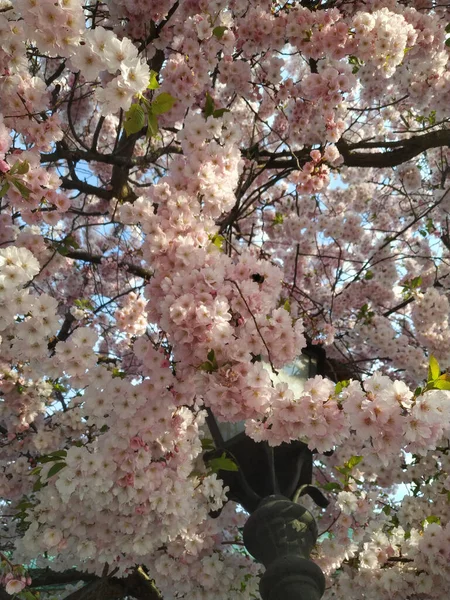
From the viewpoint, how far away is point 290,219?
5.37 meters

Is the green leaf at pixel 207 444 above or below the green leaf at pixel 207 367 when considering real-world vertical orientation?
above

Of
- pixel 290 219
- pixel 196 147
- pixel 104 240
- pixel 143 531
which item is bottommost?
pixel 143 531

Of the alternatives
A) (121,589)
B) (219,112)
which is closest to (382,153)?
(219,112)

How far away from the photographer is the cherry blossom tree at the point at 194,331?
192 cm

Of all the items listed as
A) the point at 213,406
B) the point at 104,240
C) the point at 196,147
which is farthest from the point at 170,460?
the point at 104,240

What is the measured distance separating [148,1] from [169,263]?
1768 millimetres

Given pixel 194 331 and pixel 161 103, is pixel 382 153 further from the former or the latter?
pixel 194 331

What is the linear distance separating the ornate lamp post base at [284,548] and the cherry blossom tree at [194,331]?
1.40ft

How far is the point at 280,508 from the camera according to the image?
234 cm

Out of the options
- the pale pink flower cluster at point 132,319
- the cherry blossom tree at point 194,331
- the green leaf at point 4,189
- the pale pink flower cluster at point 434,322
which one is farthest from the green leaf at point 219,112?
the pale pink flower cluster at point 434,322

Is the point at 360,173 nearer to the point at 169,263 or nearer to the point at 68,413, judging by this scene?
the point at 68,413

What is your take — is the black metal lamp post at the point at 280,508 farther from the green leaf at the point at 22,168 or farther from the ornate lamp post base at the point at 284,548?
the green leaf at the point at 22,168

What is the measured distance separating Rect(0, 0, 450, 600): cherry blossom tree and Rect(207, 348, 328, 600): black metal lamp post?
198mm

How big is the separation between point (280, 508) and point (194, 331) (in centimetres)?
99
